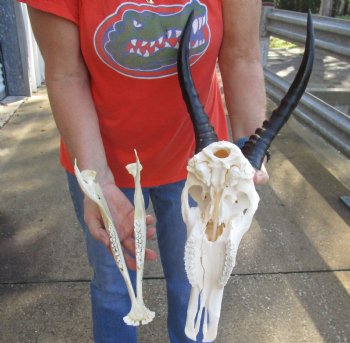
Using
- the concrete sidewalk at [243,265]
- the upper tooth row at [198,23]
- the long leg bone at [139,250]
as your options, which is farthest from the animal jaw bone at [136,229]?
the concrete sidewalk at [243,265]

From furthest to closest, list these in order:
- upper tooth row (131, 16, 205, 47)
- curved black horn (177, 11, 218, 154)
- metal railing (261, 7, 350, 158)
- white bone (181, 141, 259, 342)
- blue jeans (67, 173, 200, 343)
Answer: metal railing (261, 7, 350, 158)
blue jeans (67, 173, 200, 343)
upper tooth row (131, 16, 205, 47)
curved black horn (177, 11, 218, 154)
white bone (181, 141, 259, 342)

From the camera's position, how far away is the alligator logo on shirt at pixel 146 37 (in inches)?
58.6

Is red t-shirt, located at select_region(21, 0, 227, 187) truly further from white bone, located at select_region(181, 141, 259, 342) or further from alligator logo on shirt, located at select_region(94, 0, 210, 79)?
white bone, located at select_region(181, 141, 259, 342)

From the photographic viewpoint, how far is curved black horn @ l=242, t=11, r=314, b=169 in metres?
1.41

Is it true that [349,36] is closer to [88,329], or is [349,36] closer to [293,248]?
[293,248]

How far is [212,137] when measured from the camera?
4.54ft

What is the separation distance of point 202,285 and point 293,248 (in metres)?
2.21

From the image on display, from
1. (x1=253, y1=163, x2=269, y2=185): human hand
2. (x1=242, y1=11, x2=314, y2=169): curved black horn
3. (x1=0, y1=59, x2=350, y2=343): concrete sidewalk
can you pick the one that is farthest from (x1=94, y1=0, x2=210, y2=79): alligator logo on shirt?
(x1=0, y1=59, x2=350, y2=343): concrete sidewalk

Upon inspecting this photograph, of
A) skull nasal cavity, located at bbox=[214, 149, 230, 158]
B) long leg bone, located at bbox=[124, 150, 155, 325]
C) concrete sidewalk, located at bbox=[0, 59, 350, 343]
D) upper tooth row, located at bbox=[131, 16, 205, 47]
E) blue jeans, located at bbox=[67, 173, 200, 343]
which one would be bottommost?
Answer: concrete sidewalk, located at bbox=[0, 59, 350, 343]

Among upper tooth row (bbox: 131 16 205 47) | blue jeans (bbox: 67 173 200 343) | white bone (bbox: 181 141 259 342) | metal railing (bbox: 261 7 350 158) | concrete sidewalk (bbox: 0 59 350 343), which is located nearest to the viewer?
white bone (bbox: 181 141 259 342)

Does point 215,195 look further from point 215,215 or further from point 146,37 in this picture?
point 146,37

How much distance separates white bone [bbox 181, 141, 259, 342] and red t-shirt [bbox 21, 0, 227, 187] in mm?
465

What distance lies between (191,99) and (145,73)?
0.89ft

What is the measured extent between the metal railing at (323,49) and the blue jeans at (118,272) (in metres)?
2.21
